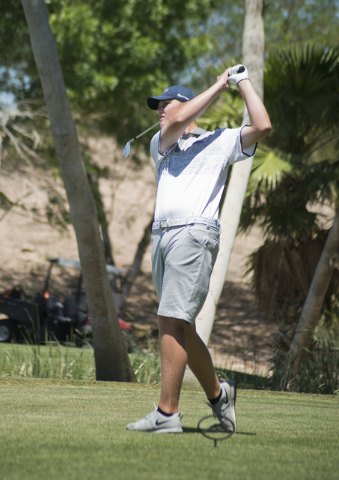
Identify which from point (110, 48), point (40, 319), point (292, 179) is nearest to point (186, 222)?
point (292, 179)

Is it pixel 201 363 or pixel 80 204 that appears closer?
pixel 201 363

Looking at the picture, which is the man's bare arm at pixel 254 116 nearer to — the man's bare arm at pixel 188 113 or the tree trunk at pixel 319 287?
the man's bare arm at pixel 188 113

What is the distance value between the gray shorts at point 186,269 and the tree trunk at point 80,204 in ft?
10.1

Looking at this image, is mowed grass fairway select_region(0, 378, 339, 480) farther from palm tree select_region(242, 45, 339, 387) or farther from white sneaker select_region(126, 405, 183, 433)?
palm tree select_region(242, 45, 339, 387)

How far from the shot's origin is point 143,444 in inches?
83.4

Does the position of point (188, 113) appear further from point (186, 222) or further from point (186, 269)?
point (186, 269)

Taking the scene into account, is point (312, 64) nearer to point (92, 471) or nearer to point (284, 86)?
point (284, 86)

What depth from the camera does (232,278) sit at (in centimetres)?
2722

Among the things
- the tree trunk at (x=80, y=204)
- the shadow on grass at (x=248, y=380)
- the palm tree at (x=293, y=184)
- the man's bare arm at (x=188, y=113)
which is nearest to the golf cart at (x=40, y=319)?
the palm tree at (x=293, y=184)

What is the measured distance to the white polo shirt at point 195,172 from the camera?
2605mm

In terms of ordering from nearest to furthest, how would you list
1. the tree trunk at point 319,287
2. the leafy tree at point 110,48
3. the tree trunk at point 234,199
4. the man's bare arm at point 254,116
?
1. the man's bare arm at point 254,116
2. the tree trunk at point 234,199
3. the tree trunk at point 319,287
4. the leafy tree at point 110,48

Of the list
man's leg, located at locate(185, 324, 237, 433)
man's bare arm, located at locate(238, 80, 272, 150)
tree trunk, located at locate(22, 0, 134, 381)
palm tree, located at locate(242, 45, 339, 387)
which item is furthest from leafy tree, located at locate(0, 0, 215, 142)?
man's leg, located at locate(185, 324, 237, 433)

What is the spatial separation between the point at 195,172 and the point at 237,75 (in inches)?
22.0

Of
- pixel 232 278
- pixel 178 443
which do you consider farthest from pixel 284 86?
pixel 232 278
